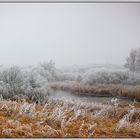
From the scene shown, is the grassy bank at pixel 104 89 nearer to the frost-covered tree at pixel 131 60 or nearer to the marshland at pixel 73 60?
the marshland at pixel 73 60

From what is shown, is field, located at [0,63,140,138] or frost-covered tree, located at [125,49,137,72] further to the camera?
frost-covered tree, located at [125,49,137,72]

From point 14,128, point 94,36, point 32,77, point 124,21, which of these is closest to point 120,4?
point 124,21

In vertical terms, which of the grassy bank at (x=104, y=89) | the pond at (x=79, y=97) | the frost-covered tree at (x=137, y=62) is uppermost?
the frost-covered tree at (x=137, y=62)

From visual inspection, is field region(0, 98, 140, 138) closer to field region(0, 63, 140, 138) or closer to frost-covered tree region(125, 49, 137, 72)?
field region(0, 63, 140, 138)

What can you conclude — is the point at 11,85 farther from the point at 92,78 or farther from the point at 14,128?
the point at 92,78

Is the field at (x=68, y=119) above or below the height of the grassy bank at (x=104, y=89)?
below

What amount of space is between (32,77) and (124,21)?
1.08 meters

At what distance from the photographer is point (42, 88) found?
12.0ft

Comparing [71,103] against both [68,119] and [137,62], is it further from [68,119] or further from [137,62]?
[137,62]

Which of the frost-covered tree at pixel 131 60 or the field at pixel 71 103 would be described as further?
the frost-covered tree at pixel 131 60

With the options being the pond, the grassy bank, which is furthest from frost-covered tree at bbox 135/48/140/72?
the pond

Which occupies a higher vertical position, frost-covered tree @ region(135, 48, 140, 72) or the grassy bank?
frost-covered tree @ region(135, 48, 140, 72)

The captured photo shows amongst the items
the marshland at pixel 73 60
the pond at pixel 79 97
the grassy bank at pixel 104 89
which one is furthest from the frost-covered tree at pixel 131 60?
the pond at pixel 79 97

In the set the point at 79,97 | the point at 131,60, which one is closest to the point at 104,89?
the point at 79,97
